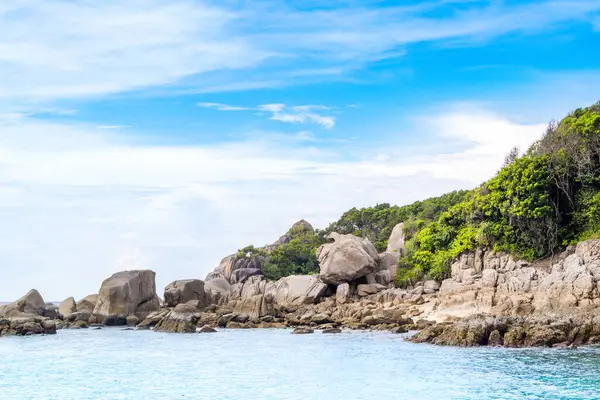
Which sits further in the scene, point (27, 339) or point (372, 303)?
point (372, 303)

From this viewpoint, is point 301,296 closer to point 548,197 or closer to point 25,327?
point 25,327

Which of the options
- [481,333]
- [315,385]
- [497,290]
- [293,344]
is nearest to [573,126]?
[497,290]

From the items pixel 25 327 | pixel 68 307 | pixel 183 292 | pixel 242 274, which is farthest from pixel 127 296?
pixel 242 274

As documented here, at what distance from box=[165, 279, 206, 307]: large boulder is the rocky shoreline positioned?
82 mm

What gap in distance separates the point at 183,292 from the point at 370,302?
608 inches

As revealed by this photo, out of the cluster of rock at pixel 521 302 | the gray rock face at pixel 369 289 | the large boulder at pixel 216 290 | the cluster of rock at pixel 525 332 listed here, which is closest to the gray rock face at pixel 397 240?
the gray rock face at pixel 369 289

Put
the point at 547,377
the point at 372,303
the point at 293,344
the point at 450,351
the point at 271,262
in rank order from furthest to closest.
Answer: the point at 271,262, the point at 372,303, the point at 293,344, the point at 450,351, the point at 547,377

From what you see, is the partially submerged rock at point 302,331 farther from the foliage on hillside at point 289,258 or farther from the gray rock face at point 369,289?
the foliage on hillside at point 289,258

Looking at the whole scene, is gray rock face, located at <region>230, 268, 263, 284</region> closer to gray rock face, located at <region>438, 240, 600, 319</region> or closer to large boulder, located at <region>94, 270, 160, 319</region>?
large boulder, located at <region>94, 270, 160, 319</region>

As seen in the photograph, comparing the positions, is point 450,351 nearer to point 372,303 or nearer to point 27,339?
point 372,303

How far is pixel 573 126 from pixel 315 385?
2467 cm

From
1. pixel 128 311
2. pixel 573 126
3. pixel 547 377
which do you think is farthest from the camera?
pixel 128 311

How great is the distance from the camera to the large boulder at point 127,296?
Result: 50625 mm

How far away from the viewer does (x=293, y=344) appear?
34812 millimetres
